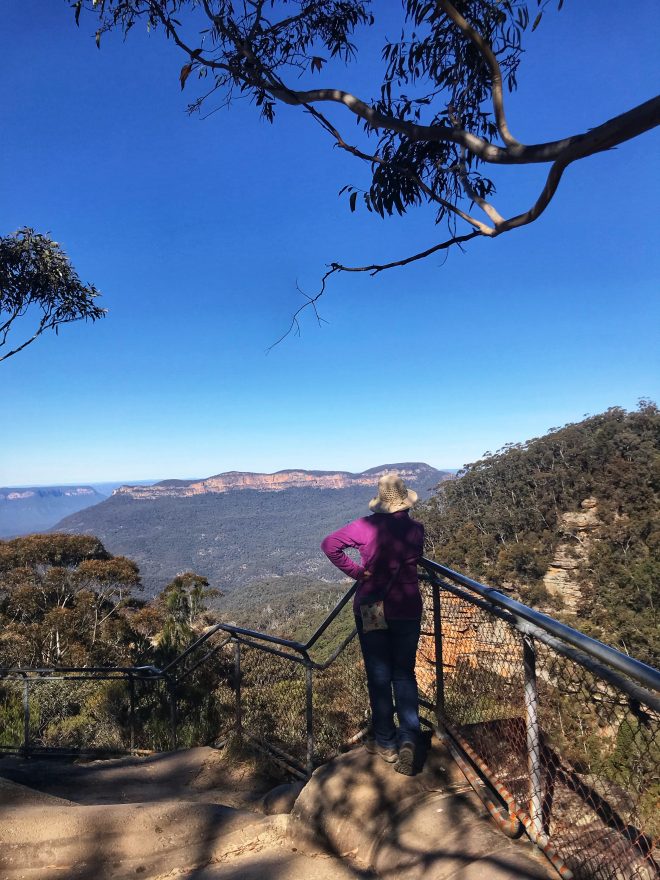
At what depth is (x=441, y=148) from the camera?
415cm

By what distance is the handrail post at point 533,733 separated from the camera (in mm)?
1937

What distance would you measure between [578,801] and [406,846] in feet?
2.18

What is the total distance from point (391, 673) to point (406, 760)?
0.41 meters

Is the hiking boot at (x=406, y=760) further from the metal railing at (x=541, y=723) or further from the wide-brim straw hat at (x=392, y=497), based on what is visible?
the wide-brim straw hat at (x=392, y=497)

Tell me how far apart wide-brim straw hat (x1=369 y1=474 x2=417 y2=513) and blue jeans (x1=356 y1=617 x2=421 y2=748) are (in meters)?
0.55

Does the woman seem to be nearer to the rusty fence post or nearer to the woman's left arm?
the woman's left arm

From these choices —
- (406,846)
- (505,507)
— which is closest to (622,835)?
(406,846)

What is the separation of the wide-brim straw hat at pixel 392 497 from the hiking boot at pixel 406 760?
1054mm

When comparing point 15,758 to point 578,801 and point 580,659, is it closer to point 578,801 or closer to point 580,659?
point 578,801

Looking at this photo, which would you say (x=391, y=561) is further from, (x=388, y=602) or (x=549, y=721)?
(x=549, y=721)

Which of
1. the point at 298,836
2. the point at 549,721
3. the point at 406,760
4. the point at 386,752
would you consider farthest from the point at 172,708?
the point at 549,721

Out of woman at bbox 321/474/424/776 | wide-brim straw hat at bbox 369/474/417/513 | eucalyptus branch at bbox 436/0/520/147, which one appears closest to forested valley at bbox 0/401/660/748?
woman at bbox 321/474/424/776

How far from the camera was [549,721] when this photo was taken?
236cm

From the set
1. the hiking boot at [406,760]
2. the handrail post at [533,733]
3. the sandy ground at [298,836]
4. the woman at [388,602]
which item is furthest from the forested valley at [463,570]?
the handrail post at [533,733]
